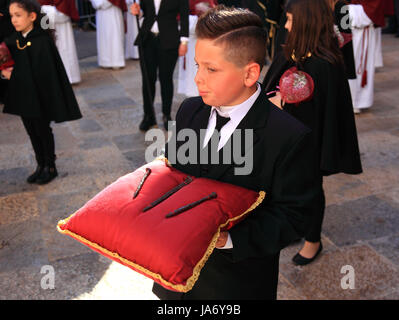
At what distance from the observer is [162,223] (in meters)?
1.48

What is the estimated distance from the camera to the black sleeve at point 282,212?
167cm

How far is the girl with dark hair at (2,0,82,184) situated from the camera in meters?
4.29

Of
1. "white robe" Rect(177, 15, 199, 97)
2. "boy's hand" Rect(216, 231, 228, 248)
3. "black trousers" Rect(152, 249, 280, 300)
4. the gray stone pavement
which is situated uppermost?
"boy's hand" Rect(216, 231, 228, 248)

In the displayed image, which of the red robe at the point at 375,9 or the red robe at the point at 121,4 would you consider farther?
the red robe at the point at 121,4

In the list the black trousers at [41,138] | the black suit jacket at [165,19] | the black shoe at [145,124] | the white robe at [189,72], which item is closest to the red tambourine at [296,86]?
the black trousers at [41,138]

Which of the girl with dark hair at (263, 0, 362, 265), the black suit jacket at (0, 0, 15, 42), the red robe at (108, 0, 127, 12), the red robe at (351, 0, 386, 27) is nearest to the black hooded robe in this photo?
the girl with dark hair at (263, 0, 362, 265)

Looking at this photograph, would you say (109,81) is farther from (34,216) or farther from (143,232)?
(143,232)

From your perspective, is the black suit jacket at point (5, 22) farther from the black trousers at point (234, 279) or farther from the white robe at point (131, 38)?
the black trousers at point (234, 279)

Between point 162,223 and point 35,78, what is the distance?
133 inches

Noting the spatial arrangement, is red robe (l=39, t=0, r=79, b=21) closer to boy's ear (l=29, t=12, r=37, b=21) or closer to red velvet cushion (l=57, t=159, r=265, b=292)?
boy's ear (l=29, t=12, r=37, b=21)

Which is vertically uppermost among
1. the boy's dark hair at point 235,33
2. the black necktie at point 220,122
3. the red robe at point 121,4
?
the boy's dark hair at point 235,33

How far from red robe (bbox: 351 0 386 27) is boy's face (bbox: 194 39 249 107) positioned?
5446mm

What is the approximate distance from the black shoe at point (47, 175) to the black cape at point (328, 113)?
2530 millimetres

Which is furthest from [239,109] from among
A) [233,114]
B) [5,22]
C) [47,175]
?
[5,22]
